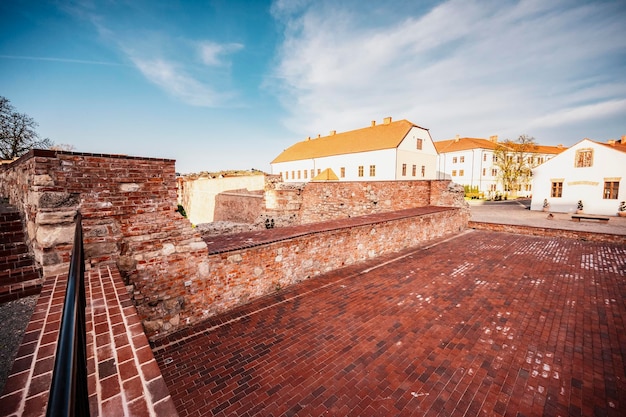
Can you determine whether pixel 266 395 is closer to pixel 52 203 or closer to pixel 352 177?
pixel 52 203

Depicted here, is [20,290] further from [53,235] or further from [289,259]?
[289,259]

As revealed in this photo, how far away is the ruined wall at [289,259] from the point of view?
4737 mm

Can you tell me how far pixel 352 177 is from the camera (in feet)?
96.2

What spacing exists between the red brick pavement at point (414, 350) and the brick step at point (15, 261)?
2013mm

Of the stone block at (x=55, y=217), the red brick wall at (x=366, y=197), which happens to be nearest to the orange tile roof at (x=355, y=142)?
the red brick wall at (x=366, y=197)

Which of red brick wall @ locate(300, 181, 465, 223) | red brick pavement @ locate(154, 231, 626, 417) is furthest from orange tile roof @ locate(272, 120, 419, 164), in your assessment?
red brick pavement @ locate(154, 231, 626, 417)

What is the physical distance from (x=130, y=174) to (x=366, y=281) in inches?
205

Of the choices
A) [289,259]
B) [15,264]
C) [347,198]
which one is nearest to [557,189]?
[347,198]

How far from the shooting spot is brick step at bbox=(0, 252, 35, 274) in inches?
124

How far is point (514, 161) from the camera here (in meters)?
34.4

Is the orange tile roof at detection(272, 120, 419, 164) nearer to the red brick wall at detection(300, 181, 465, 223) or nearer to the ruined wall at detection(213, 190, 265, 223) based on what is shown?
the red brick wall at detection(300, 181, 465, 223)

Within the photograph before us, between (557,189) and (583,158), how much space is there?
2632mm

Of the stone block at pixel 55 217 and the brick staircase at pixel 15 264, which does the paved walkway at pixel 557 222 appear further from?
the brick staircase at pixel 15 264

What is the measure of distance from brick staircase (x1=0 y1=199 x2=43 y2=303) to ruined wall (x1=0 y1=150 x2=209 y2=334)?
5.9 inches
